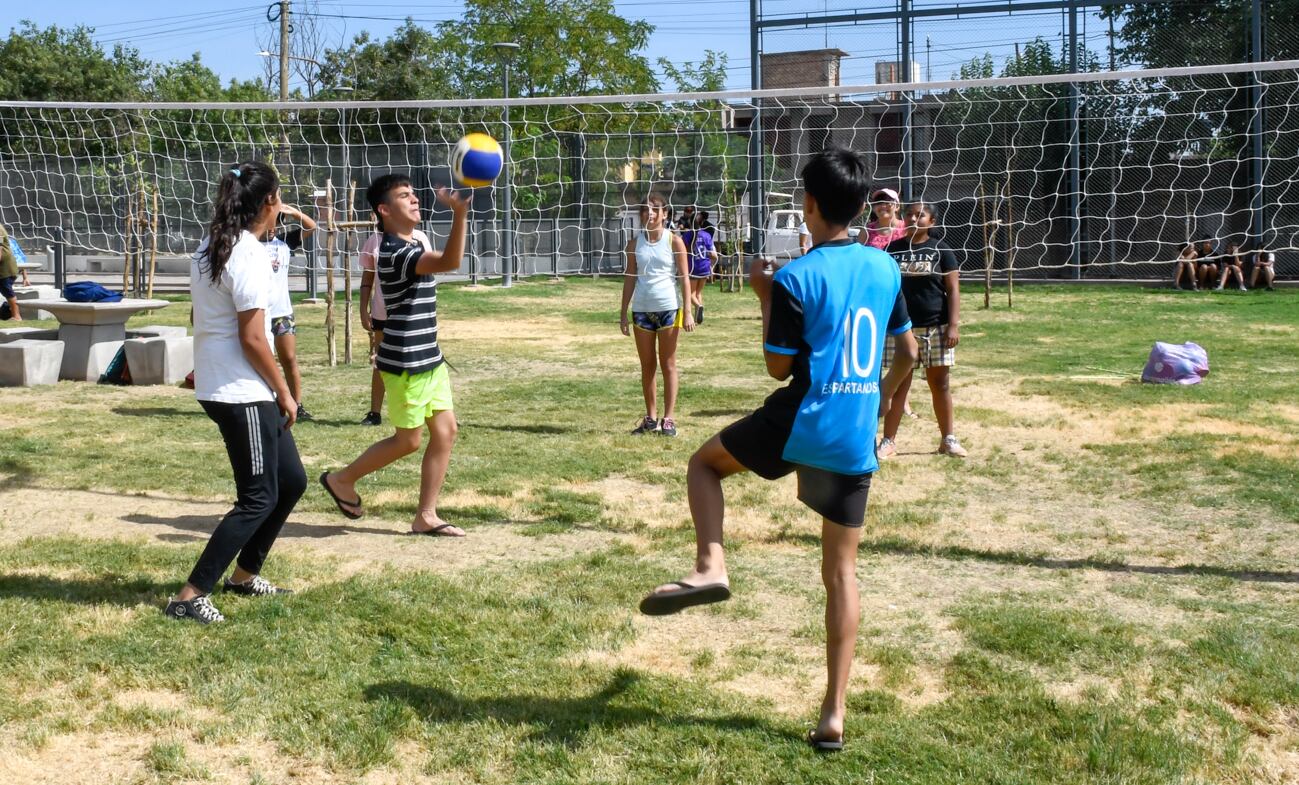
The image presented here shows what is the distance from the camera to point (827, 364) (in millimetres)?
3713

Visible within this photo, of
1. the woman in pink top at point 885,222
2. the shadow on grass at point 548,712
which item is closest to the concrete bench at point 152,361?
the woman in pink top at point 885,222

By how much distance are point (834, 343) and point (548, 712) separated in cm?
152

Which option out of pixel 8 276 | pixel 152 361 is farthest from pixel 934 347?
pixel 8 276

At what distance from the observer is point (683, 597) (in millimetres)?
3756

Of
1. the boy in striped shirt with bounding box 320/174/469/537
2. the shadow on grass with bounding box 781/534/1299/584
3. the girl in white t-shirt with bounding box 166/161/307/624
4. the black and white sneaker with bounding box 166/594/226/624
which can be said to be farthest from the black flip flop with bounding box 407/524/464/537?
the shadow on grass with bounding box 781/534/1299/584

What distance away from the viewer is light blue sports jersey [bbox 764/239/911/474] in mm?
3668

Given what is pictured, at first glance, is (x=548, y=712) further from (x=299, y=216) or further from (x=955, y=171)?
(x=955, y=171)

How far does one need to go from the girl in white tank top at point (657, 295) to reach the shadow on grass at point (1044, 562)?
9.88 feet

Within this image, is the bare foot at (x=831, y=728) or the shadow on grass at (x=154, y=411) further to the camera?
the shadow on grass at (x=154, y=411)

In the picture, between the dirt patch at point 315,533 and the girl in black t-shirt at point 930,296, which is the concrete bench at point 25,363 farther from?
the girl in black t-shirt at point 930,296

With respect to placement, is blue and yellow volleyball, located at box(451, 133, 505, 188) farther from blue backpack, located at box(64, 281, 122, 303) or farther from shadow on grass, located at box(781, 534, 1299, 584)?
blue backpack, located at box(64, 281, 122, 303)

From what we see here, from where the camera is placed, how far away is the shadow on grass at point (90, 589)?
517cm

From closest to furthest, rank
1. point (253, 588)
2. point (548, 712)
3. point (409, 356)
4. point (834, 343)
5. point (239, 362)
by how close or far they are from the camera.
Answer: point (834, 343) → point (548, 712) → point (239, 362) → point (253, 588) → point (409, 356)

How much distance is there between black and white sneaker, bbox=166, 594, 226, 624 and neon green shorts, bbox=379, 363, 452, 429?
1.55 meters
